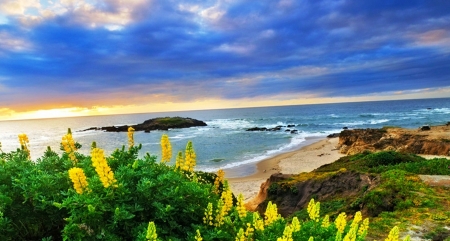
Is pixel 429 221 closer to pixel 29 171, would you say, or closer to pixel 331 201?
pixel 331 201

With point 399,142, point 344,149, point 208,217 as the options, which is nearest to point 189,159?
point 208,217

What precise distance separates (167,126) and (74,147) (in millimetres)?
91496

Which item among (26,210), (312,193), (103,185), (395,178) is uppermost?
(103,185)

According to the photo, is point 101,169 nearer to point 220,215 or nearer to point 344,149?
point 220,215

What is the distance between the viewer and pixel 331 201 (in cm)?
1113

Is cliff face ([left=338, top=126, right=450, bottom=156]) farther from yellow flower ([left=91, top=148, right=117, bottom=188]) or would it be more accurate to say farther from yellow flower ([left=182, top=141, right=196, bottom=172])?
yellow flower ([left=91, top=148, right=117, bottom=188])

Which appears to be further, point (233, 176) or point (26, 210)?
point (233, 176)

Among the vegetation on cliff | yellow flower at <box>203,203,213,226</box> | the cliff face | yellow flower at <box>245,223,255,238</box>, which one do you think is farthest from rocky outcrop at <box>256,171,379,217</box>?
the cliff face

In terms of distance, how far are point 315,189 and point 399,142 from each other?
24048mm

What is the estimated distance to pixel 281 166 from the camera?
31.5 m

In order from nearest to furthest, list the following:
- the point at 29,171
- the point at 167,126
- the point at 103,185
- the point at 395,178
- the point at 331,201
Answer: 1. the point at 103,185
2. the point at 29,171
3. the point at 395,178
4. the point at 331,201
5. the point at 167,126

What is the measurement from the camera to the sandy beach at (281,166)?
2350cm

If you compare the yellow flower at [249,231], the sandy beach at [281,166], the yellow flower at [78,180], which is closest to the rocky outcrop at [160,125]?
the sandy beach at [281,166]

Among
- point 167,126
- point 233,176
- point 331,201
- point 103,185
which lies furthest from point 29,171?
point 167,126
